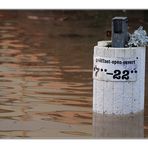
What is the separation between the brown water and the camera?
8.85m

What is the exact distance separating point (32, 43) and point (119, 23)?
34.0 ft

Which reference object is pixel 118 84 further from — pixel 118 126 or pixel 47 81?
pixel 47 81

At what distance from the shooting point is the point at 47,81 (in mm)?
12648

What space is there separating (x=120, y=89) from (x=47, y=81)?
373cm

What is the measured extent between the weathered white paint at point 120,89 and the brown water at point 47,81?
16.6 inches

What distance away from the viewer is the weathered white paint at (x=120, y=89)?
30.0 ft

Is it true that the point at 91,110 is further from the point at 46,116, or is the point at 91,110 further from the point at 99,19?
the point at 99,19

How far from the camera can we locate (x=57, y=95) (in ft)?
36.8

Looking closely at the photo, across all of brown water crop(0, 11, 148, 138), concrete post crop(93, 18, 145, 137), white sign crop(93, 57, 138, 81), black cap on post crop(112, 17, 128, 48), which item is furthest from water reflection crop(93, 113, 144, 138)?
black cap on post crop(112, 17, 128, 48)

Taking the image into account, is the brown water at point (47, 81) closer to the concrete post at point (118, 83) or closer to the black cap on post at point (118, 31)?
the concrete post at point (118, 83)

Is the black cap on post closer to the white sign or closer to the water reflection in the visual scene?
the white sign

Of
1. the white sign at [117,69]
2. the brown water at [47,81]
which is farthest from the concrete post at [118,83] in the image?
the brown water at [47,81]

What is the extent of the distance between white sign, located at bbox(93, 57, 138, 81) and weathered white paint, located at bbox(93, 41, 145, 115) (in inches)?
1.1

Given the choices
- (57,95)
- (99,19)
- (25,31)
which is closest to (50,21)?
(99,19)
